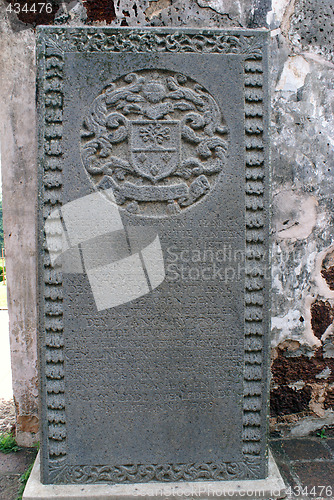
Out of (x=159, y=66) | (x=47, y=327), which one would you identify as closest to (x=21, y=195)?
(x=47, y=327)

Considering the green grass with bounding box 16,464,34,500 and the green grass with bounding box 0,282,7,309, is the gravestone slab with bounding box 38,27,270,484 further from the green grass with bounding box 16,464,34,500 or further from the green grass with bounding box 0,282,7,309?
the green grass with bounding box 0,282,7,309

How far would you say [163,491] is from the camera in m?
1.67

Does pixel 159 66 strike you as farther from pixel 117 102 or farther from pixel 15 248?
pixel 15 248

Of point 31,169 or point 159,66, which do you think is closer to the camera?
point 159,66

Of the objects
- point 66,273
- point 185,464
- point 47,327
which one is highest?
point 66,273

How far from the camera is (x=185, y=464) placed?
1.74m

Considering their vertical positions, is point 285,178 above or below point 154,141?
below

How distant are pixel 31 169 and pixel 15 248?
460 mm

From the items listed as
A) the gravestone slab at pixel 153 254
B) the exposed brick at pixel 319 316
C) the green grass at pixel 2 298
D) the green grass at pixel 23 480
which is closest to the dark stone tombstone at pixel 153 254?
the gravestone slab at pixel 153 254

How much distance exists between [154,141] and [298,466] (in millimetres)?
1844

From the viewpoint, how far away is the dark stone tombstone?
1.66 m

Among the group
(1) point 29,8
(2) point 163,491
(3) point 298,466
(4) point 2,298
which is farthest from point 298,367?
(4) point 2,298

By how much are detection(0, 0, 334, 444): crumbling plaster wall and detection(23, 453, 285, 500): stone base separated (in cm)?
60

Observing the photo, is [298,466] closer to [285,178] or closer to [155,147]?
[285,178]
